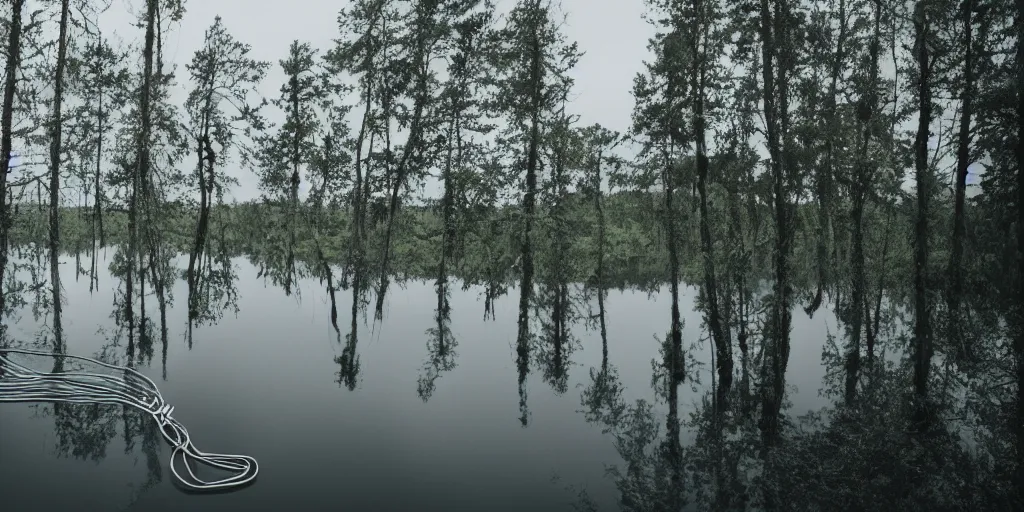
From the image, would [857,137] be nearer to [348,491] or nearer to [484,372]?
[484,372]

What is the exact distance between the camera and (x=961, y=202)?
1848cm

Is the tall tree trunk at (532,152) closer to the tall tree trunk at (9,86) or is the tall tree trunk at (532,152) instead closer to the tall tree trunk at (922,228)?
the tall tree trunk at (922,228)

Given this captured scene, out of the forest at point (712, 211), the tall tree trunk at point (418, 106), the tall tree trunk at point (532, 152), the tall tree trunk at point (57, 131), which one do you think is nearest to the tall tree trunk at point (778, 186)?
the forest at point (712, 211)

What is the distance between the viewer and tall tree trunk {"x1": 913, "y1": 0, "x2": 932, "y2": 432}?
1283 cm

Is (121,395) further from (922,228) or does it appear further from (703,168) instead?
(922,228)

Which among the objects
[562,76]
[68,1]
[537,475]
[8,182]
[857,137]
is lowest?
[537,475]

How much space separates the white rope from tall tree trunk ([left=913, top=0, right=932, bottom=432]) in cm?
1284

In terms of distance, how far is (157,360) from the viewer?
15711mm

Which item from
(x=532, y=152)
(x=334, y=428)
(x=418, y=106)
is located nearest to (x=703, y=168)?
(x=532, y=152)

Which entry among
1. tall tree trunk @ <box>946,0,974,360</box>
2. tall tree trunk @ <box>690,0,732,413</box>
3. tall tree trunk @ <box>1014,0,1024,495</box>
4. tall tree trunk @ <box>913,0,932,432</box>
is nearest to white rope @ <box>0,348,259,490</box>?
tall tree trunk @ <box>690,0,732,413</box>

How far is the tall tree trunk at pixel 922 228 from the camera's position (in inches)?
505

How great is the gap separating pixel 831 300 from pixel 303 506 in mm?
30357

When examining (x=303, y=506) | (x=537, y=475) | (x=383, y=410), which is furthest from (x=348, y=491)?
(x=383, y=410)

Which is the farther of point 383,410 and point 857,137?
point 857,137
